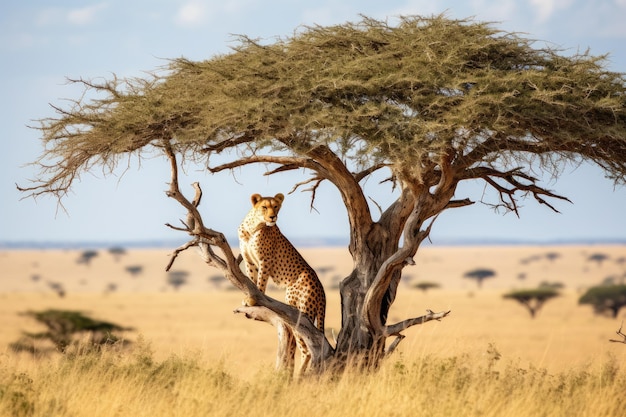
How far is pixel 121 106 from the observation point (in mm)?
11922

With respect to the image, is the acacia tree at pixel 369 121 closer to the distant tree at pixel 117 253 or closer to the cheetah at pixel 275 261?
the cheetah at pixel 275 261

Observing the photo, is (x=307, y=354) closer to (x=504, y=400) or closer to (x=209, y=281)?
(x=504, y=400)

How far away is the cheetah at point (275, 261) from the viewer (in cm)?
1194

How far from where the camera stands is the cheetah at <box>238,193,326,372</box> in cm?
1194

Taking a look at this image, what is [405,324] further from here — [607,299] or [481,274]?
[481,274]

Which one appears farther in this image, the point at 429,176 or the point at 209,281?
the point at 209,281

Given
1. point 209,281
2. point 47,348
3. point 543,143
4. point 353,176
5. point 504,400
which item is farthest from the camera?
point 209,281

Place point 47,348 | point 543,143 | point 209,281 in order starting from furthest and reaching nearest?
point 209,281 → point 47,348 → point 543,143

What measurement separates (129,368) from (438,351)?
3.43 m

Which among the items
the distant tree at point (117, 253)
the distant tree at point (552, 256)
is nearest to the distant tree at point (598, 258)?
the distant tree at point (552, 256)

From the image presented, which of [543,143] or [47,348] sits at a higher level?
[543,143]

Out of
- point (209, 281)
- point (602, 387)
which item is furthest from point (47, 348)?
point (209, 281)

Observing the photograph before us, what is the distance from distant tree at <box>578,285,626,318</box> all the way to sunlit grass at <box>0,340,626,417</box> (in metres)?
29.7

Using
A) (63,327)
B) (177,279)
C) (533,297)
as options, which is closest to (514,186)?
(63,327)
